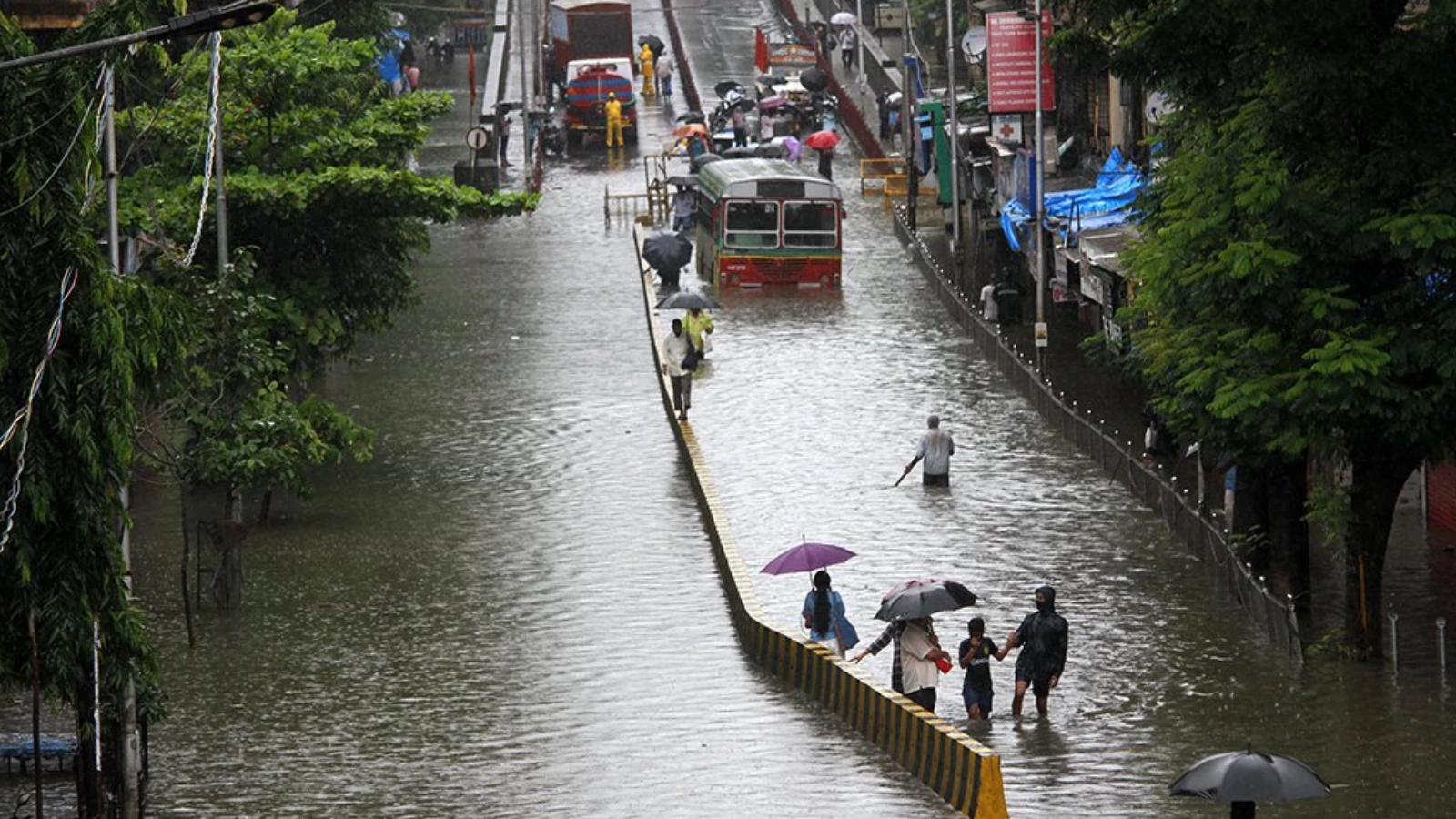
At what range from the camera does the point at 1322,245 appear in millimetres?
22672

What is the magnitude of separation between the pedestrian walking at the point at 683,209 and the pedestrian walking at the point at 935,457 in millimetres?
22810

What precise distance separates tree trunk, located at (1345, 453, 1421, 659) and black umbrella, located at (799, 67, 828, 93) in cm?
4610

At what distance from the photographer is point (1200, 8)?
23234 millimetres

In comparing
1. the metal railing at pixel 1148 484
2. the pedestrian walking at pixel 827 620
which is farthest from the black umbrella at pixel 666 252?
the pedestrian walking at pixel 827 620

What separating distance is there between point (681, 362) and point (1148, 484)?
7.91m

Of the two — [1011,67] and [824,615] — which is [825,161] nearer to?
[1011,67]

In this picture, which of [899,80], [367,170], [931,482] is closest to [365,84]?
[367,170]

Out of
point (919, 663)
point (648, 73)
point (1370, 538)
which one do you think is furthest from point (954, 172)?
point (919, 663)

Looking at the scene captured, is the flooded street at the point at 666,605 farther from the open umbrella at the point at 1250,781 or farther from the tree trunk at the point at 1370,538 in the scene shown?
the open umbrella at the point at 1250,781

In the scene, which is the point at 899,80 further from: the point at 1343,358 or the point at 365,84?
the point at 1343,358

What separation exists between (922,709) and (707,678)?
458 cm

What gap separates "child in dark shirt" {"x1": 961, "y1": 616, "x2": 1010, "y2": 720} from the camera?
67.8ft

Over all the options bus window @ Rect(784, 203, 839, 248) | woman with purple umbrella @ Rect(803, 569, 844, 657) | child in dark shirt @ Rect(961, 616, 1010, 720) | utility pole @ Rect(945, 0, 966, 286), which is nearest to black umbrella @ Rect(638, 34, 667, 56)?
utility pole @ Rect(945, 0, 966, 286)

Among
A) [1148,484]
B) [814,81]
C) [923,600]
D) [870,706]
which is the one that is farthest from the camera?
[814,81]
